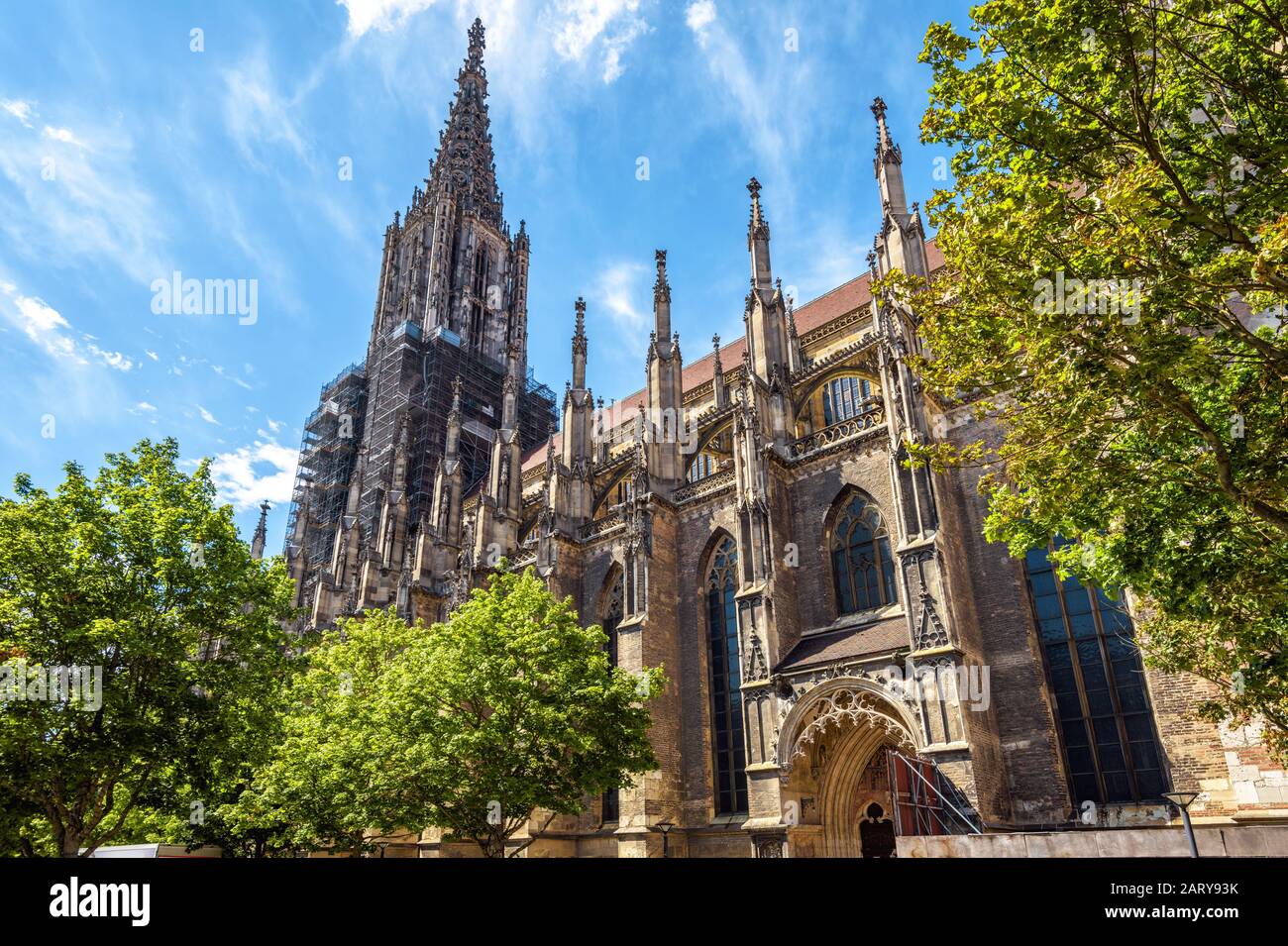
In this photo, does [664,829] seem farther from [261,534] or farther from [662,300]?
[261,534]

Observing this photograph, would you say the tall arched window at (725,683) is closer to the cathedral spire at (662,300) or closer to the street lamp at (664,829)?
the street lamp at (664,829)

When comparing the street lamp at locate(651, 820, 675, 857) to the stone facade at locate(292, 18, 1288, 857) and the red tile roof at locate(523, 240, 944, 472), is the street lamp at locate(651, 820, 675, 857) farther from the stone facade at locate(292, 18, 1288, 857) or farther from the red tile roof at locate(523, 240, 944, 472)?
the red tile roof at locate(523, 240, 944, 472)

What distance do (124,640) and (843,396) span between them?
66.8 ft

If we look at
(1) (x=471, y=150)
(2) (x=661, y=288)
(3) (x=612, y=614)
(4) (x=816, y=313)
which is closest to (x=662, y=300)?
(2) (x=661, y=288)

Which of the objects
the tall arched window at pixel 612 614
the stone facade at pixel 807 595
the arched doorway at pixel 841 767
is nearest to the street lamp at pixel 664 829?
the stone facade at pixel 807 595

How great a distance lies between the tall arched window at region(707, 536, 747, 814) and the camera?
20875mm

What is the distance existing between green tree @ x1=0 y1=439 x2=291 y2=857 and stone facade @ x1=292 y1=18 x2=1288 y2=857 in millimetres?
10254

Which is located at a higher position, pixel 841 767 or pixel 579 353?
pixel 579 353

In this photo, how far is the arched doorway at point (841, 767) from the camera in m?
17.2

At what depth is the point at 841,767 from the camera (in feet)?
60.6

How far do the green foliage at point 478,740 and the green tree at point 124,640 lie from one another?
2.17 metres

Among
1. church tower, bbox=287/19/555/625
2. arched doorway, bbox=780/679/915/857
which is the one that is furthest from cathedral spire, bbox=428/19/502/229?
arched doorway, bbox=780/679/915/857

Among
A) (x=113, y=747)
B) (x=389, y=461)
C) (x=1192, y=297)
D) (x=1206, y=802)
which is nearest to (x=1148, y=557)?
(x=1192, y=297)

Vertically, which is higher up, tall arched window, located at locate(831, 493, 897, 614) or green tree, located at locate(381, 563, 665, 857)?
tall arched window, located at locate(831, 493, 897, 614)
